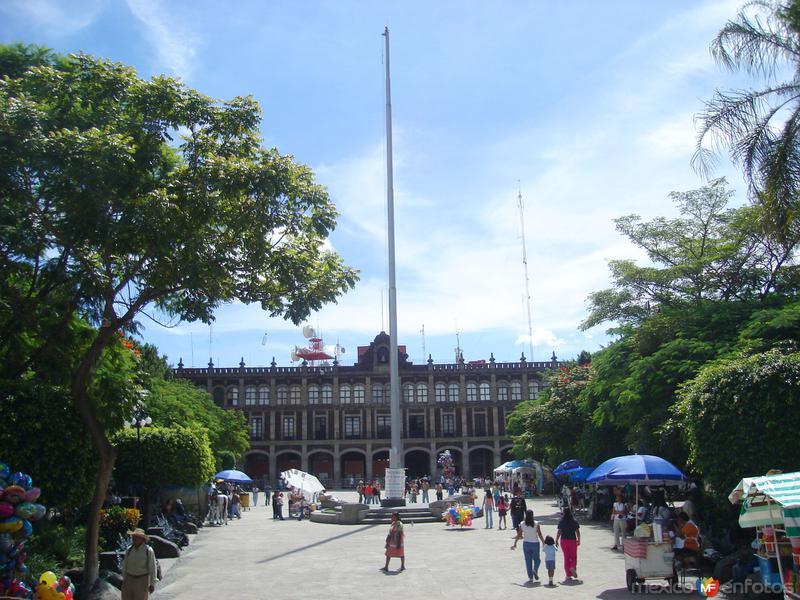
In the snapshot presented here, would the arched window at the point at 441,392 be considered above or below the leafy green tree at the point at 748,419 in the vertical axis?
above

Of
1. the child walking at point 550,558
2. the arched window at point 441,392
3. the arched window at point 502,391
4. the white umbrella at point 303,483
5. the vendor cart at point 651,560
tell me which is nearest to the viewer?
the vendor cart at point 651,560

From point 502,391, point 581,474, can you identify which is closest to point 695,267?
point 581,474

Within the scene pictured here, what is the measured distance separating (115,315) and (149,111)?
343cm

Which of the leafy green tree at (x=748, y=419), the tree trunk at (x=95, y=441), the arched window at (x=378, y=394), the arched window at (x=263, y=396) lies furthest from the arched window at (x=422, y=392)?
the tree trunk at (x=95, y=441)

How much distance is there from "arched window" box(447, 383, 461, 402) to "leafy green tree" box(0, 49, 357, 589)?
168 feet

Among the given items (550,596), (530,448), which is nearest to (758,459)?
(550,596)

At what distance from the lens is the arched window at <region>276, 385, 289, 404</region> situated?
62.6 meters

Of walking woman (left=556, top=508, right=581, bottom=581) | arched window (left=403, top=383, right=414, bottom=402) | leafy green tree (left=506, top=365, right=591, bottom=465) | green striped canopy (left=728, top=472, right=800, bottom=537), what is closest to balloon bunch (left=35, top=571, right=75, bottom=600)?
walking woman (left=556, top=508, right=581, bottom=581)

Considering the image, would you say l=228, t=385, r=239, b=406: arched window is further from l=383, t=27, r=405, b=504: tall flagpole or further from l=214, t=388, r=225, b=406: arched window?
l=383, t=27, r=405, b=504: tall flagpole

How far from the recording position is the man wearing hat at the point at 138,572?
349 inches

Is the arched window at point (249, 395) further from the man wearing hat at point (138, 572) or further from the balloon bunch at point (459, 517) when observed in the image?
the man wearing hat at point (138, 572)

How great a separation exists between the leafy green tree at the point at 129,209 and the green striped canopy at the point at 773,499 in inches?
296

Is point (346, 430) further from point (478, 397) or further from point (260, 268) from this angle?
point (260, 268)

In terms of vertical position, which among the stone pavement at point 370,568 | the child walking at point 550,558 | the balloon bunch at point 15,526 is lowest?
the stone pavement at point 370,568
